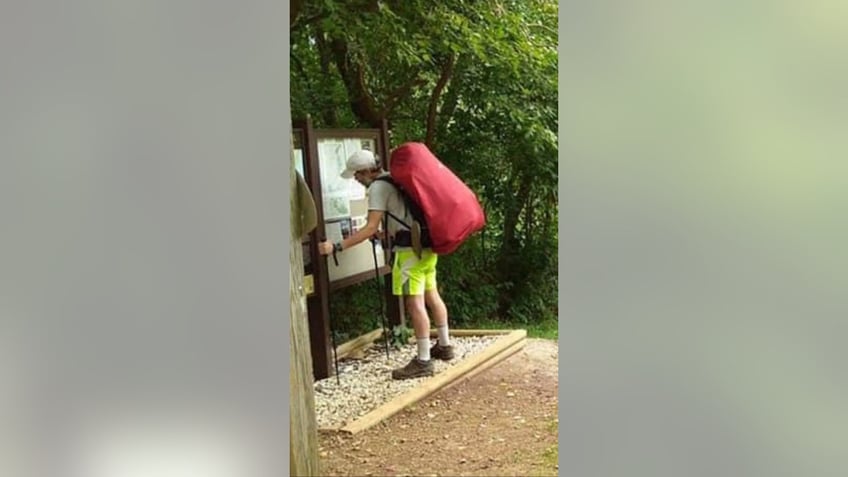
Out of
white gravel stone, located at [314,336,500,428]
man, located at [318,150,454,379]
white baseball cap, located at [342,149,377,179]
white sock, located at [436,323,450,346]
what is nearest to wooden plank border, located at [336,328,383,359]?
white gravel stone, located at [314,336,500,428]

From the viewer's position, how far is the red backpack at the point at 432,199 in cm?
411

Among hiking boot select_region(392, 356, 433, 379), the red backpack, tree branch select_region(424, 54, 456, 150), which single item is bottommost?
hiking boot select_region(392, 356, 433, 379)

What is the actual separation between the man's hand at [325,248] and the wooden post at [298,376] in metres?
1.06

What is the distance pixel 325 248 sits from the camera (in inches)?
157

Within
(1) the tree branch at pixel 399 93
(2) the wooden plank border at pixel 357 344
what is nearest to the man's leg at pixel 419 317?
(2) the wooden plank border at pixel 357 344

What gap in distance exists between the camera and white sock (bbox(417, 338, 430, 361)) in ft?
14.0

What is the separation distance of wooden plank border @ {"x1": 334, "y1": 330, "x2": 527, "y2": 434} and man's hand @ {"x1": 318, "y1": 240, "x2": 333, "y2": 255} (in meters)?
0.76

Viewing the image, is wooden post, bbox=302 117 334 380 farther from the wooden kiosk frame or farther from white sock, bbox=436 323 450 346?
white sock, bbox=436 323 450 346

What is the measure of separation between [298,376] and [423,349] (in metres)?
1.61

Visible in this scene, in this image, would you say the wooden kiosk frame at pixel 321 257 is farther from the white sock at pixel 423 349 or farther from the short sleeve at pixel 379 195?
the white sock at pixel 423 349

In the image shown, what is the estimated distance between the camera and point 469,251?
6.32m

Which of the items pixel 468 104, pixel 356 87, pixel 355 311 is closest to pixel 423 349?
pixel 355 311

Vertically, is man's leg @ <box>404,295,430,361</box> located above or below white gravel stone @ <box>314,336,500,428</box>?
above

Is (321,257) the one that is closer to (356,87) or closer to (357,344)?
(357,344)
